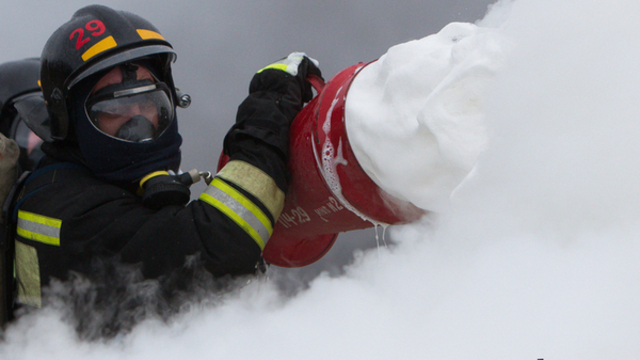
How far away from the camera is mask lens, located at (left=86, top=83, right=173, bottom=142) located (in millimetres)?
1343

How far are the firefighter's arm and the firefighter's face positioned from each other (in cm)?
23

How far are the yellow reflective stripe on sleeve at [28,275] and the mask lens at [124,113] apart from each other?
36 cm

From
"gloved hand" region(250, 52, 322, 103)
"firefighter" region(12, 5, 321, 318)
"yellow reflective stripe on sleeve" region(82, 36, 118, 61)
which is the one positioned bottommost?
"firefighter" region(12, 5, 321, 318)

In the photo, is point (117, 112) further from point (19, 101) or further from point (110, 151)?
point (19, 101)

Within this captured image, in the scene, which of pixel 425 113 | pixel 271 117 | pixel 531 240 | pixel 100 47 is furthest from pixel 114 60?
pixel 531 240

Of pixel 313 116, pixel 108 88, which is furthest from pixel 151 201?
pixel 313 116

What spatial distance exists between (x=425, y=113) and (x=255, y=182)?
57cm

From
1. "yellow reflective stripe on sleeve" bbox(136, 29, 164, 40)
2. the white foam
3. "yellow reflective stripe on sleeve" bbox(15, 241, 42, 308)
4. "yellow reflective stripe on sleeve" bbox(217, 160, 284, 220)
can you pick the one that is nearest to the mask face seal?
"yellow reflective stripe on sleeve" bbox(136, 29, 164, 40)

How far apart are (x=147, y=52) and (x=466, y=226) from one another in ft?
3.28

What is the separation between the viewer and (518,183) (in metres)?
0.77

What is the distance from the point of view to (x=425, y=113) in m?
0.86

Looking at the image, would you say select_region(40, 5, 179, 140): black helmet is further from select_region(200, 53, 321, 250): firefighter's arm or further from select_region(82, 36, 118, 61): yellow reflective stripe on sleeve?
select_region(200, 53, 321, 250): firefighter's arm

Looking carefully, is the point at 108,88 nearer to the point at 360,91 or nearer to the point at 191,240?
the point at 191,240

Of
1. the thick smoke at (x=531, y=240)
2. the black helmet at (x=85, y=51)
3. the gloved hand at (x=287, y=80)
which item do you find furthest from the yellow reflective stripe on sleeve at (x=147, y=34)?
the thick smoke at (x=531, y=240)
